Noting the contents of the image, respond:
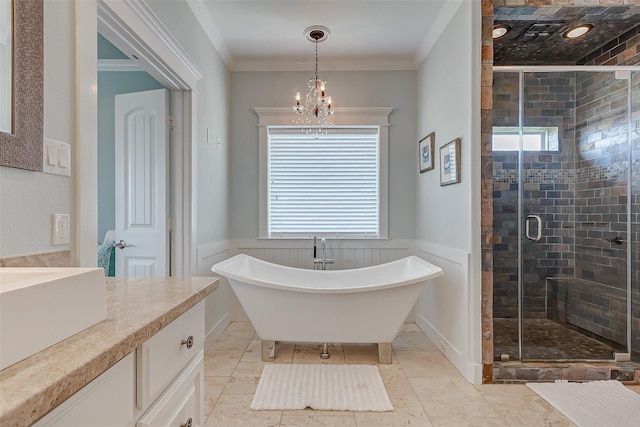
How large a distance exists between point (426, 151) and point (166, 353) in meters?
2.94

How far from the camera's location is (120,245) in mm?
2588

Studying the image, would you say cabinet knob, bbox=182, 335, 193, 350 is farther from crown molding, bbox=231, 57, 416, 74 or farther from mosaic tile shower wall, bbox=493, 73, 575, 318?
crown molding, bbox=231, 57, 416, 74

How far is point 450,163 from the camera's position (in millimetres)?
2680

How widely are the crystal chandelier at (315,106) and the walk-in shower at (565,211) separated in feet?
4.73

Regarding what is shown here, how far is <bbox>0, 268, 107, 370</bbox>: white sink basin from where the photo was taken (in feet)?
1.84

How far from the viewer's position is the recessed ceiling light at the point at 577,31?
107 inches

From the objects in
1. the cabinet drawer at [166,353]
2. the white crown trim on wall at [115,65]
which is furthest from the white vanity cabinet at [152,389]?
the white crown trim on wall at [115,65]

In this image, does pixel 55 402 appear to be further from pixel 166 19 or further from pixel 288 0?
pixel 288 0

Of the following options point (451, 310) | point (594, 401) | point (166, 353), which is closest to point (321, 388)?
point (451, 310)

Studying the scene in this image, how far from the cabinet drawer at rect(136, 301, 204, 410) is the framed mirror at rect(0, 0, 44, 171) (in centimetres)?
69

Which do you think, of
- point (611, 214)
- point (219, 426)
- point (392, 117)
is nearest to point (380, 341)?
point (219, 426)

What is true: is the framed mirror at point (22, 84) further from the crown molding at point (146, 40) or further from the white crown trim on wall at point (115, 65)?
the white crown trim on wall at point (115, 65)

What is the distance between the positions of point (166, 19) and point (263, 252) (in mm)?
2271

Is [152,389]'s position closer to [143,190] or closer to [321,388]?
[321,388]
